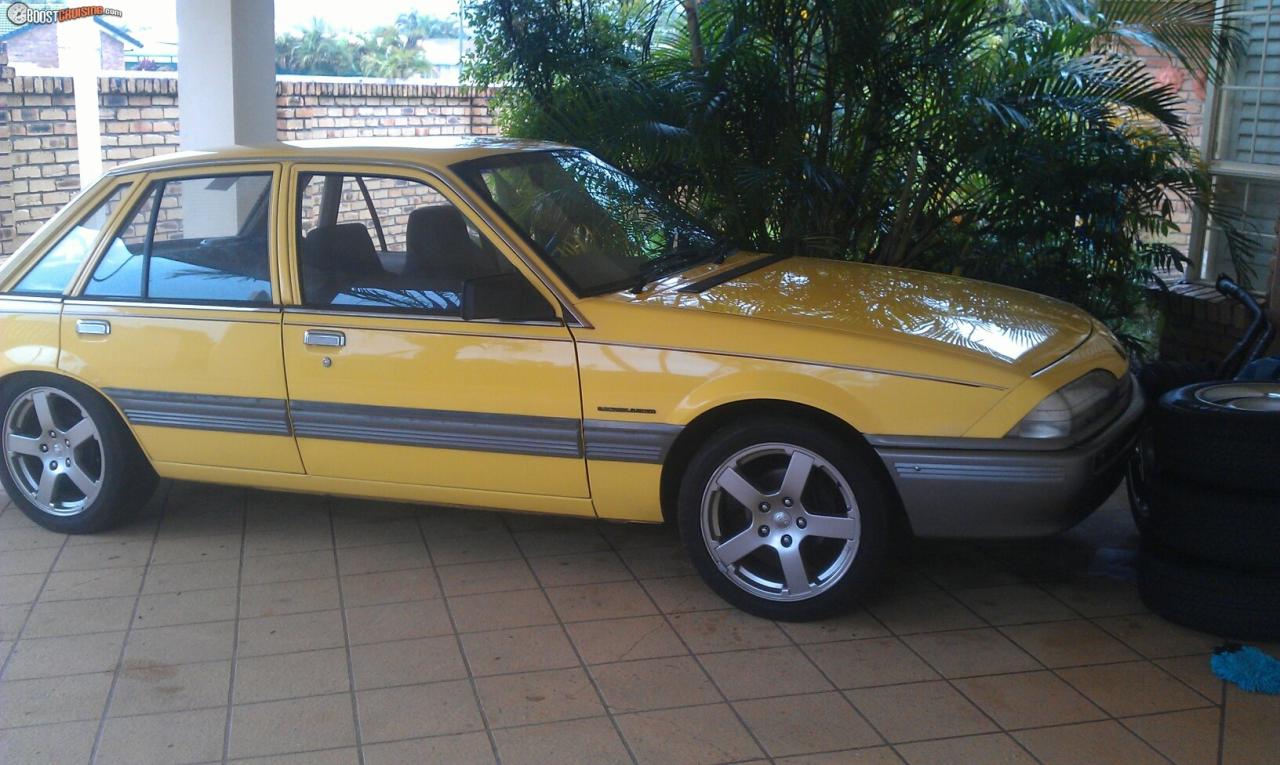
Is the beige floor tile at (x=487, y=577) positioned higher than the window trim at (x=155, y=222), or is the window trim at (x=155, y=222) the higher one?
the window trim at (x=155, y=222)

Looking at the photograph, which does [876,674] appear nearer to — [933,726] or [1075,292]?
[933,726]

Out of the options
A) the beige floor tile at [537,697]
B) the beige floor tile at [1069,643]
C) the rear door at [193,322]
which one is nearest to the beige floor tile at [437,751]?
the beige floor tile at [537,697]

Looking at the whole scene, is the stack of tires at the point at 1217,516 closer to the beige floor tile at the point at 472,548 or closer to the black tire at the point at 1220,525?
the black tire at the point at 1220,525

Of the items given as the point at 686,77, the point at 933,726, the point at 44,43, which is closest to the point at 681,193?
the point at 686,77

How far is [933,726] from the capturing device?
12.3 ft

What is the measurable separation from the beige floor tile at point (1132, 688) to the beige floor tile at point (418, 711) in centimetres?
192

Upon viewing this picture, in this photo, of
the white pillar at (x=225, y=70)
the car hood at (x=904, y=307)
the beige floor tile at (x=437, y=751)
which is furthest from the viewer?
the white pillar at (x=225, y=70)

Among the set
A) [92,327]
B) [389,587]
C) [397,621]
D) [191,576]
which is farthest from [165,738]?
[92,327]

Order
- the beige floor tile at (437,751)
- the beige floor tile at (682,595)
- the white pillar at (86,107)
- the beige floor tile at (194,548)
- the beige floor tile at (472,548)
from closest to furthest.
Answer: the beige floor tile at (437,751) → the beige floor tile at (682,595) → the beige floor tile at (472,548) → the beige floor tile at (194,548) → the white pillar at (86,107)

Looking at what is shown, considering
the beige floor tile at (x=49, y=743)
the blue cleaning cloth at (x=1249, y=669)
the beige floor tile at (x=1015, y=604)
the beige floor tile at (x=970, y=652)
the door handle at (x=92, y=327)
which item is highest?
the door handle at (x=92, y=327)

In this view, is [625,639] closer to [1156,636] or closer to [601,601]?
[601,601]

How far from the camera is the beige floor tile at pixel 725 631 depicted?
14.3ft

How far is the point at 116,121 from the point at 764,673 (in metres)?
9.71

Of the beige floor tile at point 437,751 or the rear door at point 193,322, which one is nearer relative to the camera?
the beige floor tile at point 437,751
